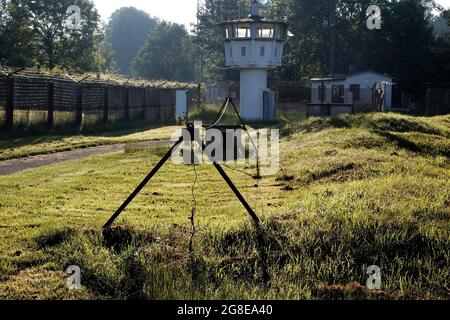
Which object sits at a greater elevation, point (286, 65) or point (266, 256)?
point (286, 65)

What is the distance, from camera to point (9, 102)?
2206 cm

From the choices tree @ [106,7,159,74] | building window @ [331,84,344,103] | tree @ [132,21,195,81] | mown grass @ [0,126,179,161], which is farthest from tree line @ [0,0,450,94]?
tree @ [106,7,159,74]

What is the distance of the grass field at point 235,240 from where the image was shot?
21.0 ft

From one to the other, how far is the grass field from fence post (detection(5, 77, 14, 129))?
32.9 feet

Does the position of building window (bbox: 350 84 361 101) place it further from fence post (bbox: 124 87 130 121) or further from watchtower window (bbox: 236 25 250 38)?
fence post (bbox: 124 87 130 121)

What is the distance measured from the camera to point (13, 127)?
22719mm

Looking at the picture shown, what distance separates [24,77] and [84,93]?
199 inches

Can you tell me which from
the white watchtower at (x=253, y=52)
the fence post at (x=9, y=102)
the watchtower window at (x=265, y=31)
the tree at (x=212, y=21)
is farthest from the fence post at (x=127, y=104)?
the tree at (x=212, y=21)

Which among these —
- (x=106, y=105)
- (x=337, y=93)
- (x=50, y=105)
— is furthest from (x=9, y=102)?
(x=337, y=93)

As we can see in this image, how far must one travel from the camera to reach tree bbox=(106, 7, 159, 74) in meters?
136

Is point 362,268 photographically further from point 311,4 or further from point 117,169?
point 311,4

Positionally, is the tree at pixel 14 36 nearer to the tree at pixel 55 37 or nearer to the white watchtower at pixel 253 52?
the tree at pixel 55 37

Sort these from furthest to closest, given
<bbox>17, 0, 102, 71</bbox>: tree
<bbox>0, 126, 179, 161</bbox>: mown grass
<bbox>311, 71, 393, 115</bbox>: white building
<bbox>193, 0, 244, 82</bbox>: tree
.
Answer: <bbox>193, 0, 244, 82</bbox>: tree < <bbox>17, 0, 102, 71</bbox>: tree < <bbox>311, 71, 393, 115</bbox>: white building < <bbox>0, 126, 179, 161</bbox>: mown grass
